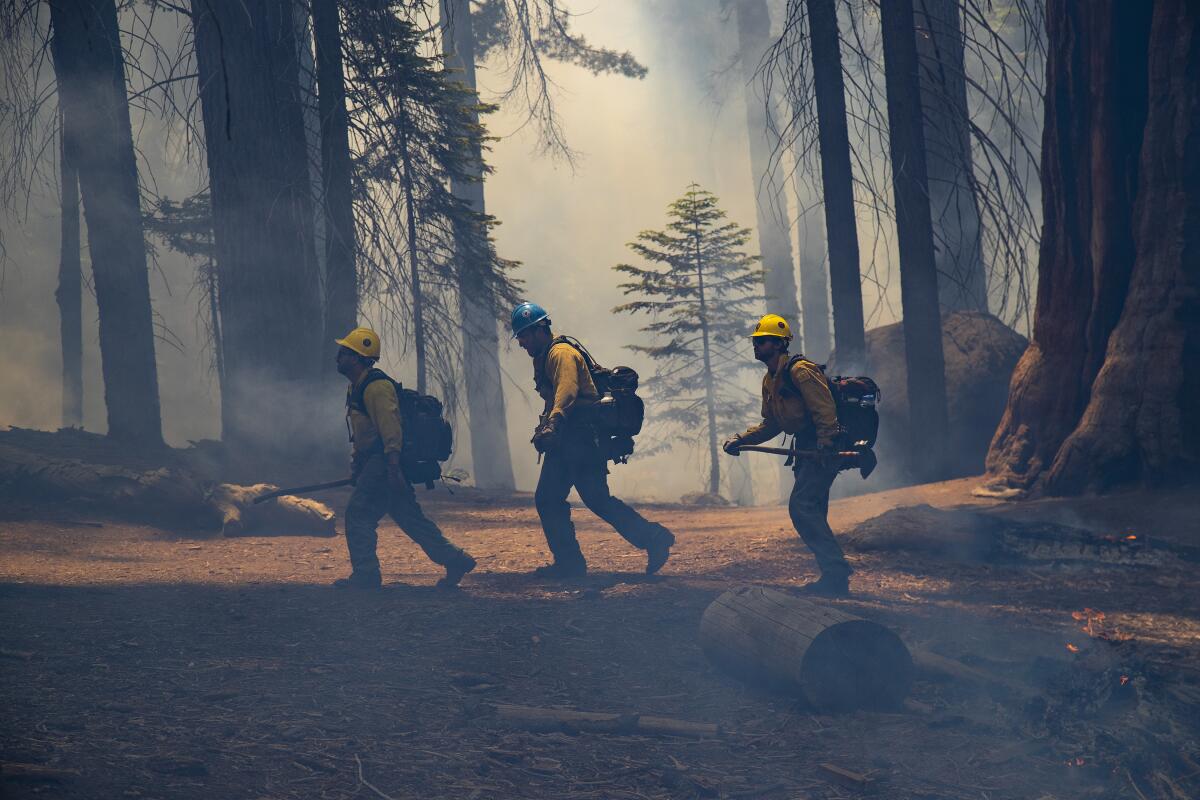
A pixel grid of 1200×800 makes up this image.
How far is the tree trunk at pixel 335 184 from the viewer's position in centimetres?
1173

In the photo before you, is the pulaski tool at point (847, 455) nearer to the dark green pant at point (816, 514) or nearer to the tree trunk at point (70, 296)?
the dark green pant at point (816, 514)

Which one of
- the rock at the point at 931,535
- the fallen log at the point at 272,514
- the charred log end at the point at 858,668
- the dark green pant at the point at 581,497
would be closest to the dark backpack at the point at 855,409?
the dark green pant at the point at 581,497

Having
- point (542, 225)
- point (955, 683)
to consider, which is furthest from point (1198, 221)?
point (542, 225)

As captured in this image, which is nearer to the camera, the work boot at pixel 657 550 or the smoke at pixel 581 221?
the work boot at pixel 657 550

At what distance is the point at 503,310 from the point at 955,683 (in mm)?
15148

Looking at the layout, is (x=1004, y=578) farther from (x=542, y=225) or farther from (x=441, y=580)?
(x=542, y=225)

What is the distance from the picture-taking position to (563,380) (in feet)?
24.4

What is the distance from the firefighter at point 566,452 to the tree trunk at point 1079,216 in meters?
4.85

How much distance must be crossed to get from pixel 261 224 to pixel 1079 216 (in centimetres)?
1003

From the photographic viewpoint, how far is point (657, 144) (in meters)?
57.2

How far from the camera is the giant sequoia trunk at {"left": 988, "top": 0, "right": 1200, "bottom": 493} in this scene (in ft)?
28.6

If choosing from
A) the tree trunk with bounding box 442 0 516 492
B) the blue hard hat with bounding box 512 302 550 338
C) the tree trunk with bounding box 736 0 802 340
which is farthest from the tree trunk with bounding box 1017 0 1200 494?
the tree trunk with bounding box 736 0 802 340

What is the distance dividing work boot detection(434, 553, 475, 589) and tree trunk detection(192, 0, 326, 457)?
233 inches

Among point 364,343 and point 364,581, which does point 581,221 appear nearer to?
point 364,343
